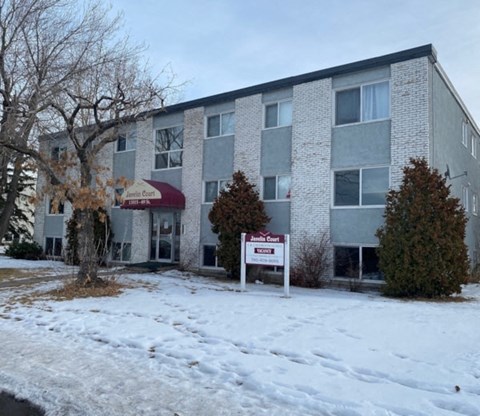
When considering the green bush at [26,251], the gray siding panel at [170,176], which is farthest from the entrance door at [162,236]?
the green bush at [26,251]

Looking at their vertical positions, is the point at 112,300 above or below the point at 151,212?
below

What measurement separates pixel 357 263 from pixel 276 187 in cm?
392

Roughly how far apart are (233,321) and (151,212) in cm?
1188

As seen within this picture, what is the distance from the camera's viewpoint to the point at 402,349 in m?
6.31

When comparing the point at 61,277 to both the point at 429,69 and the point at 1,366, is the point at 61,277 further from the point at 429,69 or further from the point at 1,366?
the point at 429,69

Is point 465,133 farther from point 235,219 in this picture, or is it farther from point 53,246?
point 53,246

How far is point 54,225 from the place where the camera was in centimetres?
2311

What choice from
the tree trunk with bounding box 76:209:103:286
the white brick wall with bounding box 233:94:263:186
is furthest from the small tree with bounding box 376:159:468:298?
the tree trunk with bounding box 76:209:103:286

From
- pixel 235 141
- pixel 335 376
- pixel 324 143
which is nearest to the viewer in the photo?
pixel 335 376

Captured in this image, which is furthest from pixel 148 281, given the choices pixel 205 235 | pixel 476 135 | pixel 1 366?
pixel 476 135

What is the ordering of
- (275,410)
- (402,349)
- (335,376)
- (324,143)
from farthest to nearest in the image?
(324,143) → (402,349) → (335,376) → (275,410)

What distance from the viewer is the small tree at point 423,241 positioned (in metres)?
11.4

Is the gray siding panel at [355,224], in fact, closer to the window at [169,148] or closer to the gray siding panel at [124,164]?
the window at [169,148]

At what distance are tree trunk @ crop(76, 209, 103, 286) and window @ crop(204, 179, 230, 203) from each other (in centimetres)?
608
